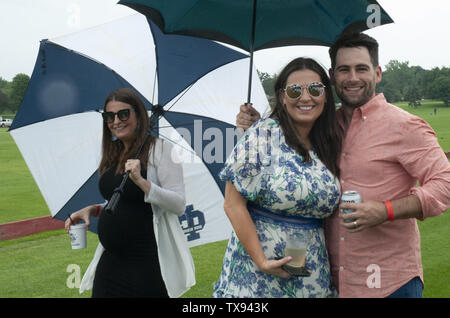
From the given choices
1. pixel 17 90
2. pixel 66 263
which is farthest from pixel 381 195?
pixel 17 90

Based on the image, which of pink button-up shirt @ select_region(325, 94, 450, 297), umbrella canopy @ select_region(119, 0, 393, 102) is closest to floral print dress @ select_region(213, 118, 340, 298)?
pink button-up shirt @ select_region(325, 94, 450, 297)

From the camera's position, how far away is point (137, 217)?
125 inches

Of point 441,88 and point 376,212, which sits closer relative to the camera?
point 376,212

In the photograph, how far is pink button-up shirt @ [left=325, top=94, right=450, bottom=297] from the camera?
2.40 m

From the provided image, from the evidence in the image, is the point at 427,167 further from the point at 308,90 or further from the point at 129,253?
the point at 129,253

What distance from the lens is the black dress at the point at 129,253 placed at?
3.12m

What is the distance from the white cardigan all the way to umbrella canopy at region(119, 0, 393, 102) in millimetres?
952

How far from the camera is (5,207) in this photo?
11.0m

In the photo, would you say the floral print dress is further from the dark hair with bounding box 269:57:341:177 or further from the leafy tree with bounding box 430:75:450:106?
the leafy tree with bounding box 430:75:450:106

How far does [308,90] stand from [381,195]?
701 mm

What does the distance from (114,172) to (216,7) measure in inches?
55.9

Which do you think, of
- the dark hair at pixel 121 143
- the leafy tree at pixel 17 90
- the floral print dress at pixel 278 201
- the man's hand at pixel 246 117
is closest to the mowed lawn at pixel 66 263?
the dark hair at pixel 121 143
